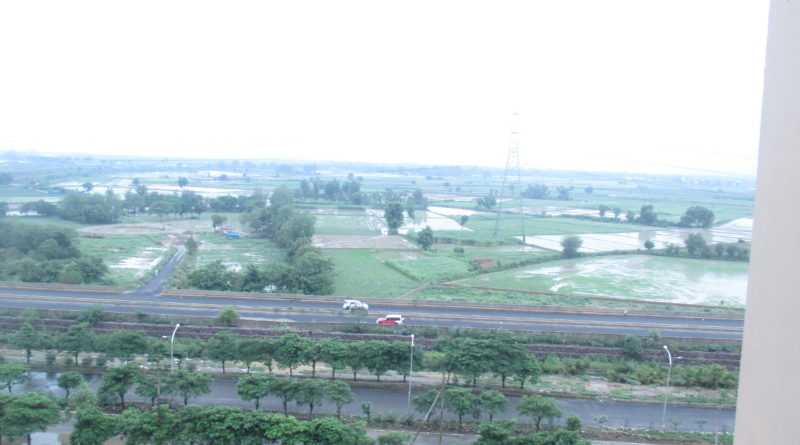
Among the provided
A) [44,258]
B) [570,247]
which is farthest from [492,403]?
[570,247]

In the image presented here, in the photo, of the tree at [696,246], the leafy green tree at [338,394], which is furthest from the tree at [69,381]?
the tree at [696,246]

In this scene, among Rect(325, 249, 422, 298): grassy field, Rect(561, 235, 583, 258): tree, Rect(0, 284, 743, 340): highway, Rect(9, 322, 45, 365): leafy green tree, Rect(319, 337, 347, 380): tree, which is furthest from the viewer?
Rect(561, 235, 583, 258): tree

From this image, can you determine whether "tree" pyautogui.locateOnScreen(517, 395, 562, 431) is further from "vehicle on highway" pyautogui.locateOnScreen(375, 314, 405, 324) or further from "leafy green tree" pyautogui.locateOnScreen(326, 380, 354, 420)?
"vehicle on highway" pyautogui.locateOnScreen(375, 314, 405, 324)

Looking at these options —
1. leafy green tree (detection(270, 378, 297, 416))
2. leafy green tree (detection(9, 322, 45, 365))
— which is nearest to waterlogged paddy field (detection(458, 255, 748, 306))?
leafy green tree (detection(270, 378, 297, 416))

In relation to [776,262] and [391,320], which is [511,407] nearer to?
[391,320]

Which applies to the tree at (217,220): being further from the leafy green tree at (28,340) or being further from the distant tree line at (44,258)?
the leafy green tree at (28,340)

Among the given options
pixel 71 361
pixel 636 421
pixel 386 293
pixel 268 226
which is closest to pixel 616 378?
pixel 636 421
